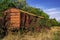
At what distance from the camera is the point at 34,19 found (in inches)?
789

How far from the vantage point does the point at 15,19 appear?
65.0ft

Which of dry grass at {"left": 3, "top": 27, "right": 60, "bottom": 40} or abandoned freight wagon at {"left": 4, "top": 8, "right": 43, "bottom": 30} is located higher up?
abandoned freight wagon at {"left": 4, "top": 8, "right": 43, "bottom": 30}

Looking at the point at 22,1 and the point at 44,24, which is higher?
the point at 22,1

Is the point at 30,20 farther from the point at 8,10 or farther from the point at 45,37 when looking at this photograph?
the point at 45,37

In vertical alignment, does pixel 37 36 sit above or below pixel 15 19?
below

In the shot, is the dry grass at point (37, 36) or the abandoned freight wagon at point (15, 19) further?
the abandoned freight wagon at point (15, 19)

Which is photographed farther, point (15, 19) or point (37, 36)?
point (15, 19)

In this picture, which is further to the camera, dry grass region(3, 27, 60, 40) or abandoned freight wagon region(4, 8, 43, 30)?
abandoned freight wagon region(4, 8, 43, 30)

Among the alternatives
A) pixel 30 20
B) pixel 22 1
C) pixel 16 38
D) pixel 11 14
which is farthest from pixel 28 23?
pixel 22 1

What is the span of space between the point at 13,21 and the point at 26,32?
1924 millimetres

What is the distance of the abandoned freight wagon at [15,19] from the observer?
1941 centimetres

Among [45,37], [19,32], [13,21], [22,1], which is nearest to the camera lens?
[45,37]

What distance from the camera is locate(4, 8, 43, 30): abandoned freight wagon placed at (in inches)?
764

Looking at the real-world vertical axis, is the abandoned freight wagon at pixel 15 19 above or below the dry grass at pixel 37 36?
above
